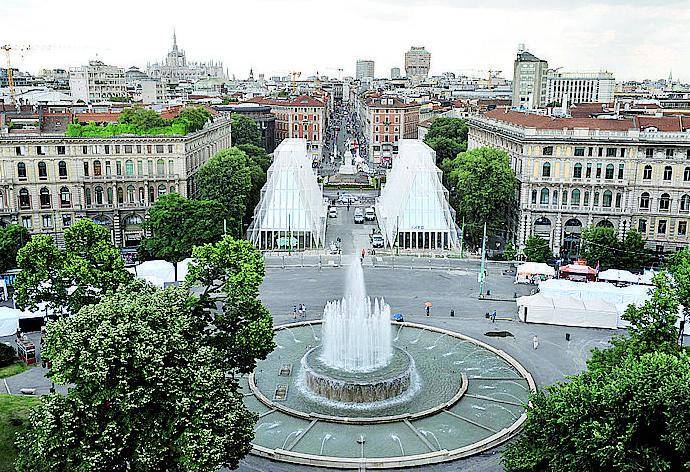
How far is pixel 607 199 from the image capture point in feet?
241

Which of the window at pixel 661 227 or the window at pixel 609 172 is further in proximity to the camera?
the window at pixel 609 172

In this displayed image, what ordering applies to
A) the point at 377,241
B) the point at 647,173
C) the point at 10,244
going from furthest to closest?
the point at 377,241 < the point at 647,173 < the point at 10,244

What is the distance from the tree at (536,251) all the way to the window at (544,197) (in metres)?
9.36

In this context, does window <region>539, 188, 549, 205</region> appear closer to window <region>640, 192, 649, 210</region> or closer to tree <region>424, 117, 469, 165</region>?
window <region>640, 192, 649, 210</region>

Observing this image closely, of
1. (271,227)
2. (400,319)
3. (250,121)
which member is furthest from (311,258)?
(250,121)

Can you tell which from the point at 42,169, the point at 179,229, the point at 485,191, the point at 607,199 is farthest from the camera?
the point at 485,191

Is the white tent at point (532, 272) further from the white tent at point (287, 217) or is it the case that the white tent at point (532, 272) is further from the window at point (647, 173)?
the white tent at point (287, 217)

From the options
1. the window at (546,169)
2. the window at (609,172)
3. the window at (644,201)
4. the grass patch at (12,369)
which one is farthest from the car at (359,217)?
the grass patch at (12,369)

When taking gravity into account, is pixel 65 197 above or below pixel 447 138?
below

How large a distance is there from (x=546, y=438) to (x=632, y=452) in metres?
3.34

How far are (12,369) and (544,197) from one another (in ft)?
186

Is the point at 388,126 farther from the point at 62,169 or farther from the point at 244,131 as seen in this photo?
the point at 62,169

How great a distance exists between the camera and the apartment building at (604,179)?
71.1m

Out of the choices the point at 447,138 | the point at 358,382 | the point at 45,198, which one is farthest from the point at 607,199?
the point at 45,198
